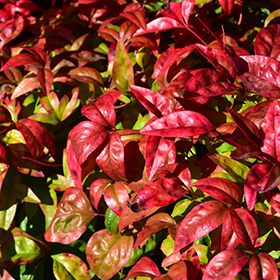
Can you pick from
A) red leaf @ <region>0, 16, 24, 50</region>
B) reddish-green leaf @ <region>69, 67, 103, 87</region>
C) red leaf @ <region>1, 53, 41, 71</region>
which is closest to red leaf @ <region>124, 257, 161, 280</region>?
reddish-green leaf @ <region>69, 67, 103, 87</region>

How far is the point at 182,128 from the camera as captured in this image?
25.8 inches

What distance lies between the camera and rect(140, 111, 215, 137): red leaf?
2.12 ft

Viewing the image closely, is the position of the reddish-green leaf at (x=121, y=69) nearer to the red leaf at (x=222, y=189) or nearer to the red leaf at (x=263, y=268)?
the red leaf at (x=222, y=189)

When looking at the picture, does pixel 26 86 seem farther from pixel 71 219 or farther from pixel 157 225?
pixel 157 225

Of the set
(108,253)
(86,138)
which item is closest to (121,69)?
(86,138)

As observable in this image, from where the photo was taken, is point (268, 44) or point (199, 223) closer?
point (199, 223)

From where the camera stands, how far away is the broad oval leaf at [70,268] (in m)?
0.93

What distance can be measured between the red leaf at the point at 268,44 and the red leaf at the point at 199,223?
41 centimetres

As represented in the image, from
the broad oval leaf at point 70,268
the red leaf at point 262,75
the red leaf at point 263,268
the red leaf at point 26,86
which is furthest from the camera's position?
the red leaf at point 26,86

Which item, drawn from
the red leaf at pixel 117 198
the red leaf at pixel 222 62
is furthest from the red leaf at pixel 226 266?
the red leaf at pixel 222 62

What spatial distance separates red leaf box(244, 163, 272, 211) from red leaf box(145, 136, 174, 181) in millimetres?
183

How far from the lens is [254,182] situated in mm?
610

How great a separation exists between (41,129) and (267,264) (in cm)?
72

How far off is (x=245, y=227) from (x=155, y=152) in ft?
0.80
